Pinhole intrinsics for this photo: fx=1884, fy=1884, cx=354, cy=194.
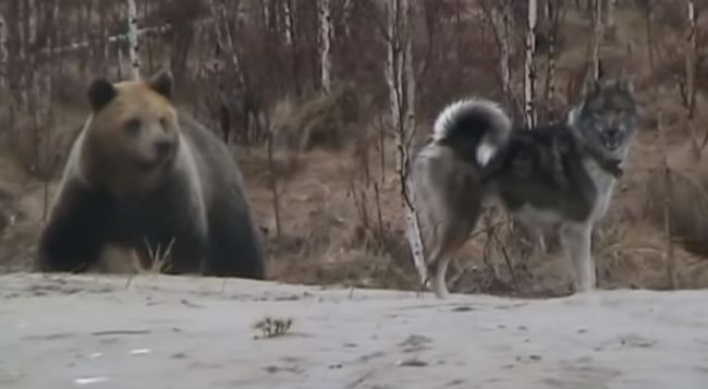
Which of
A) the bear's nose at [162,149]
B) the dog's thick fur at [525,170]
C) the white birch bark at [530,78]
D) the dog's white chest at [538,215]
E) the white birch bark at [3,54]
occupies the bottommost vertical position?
the dog's white chest at [538,215]

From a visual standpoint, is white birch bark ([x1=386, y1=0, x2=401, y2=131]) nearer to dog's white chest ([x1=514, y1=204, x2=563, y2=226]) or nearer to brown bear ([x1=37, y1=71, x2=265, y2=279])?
dog's white chest ([x1=514, y1=204, x2=563, y2=226])

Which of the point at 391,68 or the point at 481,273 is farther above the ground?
the point at 391,68

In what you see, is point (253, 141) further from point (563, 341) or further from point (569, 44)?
point (563, 341)

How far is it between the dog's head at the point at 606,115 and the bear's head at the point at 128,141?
2757 mm

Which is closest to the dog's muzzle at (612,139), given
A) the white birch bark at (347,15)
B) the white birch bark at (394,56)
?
the white birch bark at (394,56)

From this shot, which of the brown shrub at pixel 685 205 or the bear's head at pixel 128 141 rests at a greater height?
the bear's head at pixel 128 141

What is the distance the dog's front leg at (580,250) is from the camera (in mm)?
11945

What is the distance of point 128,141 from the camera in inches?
474

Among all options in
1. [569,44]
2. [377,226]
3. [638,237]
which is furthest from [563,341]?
[569,44]

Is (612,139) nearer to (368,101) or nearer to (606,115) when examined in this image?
(606,115)

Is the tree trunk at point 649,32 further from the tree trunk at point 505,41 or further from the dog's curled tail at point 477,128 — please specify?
the dog's curled tail at point 477,128

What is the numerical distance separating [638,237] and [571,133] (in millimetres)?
3655

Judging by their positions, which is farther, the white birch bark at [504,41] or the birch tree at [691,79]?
the birch tree at [691,79]

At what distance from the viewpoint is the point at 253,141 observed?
71.6 ft
